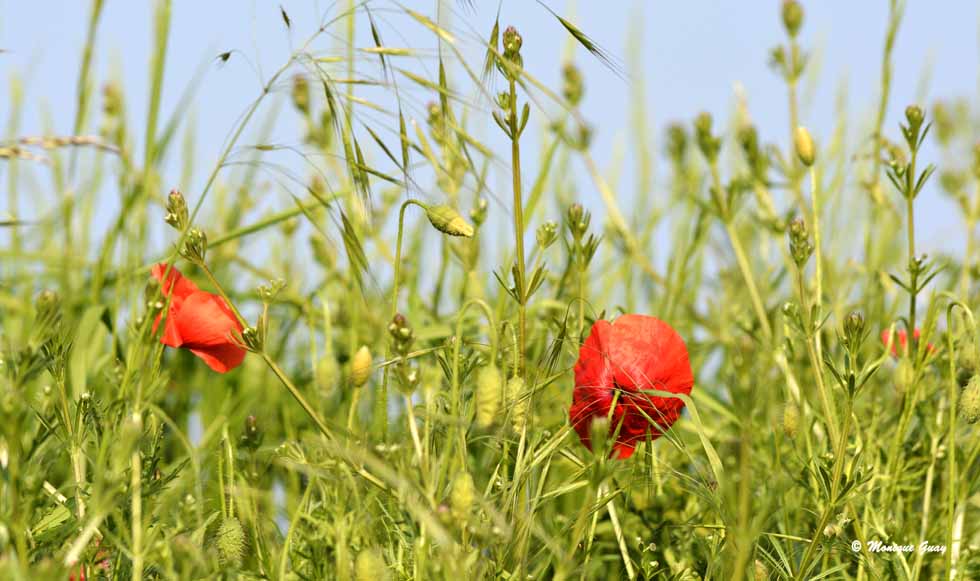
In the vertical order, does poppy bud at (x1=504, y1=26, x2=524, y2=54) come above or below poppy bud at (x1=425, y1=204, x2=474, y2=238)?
above

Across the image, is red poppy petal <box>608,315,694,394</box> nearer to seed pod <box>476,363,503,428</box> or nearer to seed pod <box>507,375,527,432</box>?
seed pod <box>507,375,527,432</box>

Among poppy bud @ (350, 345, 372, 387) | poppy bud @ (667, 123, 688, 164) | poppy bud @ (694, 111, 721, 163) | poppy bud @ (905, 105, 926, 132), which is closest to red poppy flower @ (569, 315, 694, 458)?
poppy bud @ (350, 345, 372, 387)

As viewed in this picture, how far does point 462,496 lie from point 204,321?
1.87ft

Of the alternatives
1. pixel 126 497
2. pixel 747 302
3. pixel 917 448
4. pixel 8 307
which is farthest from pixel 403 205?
pixel 747 302

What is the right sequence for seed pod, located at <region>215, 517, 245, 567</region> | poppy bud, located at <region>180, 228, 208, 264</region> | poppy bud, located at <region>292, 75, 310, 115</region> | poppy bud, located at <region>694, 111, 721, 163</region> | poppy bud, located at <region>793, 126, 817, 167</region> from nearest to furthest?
seed pod, located at <region>215, 517, 245, 567</region> → poppy bud, located at <region>180, 228, 208, 264</region> → poppy bud, located at <region>793, 126, 817, 167</region> → poppy bud, located at <region>694, 111, 721, 163</region> → poppy bud, located at <region>292, 75, 310, 115</region>

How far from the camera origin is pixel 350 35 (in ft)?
5.82

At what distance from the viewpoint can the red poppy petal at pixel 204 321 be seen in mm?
1350

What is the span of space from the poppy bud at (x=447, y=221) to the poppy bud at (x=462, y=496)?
0.26 metres

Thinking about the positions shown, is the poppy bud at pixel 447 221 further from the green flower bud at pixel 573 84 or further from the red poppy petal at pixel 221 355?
the green flower bud at pixel 573 84

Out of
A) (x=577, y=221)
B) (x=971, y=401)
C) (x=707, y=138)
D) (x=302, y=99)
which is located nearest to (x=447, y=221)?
(x=577, y=221)

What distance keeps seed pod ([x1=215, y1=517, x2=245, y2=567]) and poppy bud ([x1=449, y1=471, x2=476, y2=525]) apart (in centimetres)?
25

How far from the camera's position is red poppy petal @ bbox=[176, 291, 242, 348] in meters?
1.35

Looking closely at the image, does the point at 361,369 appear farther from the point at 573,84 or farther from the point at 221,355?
the point at 573,84

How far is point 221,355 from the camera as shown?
4.63 feet
